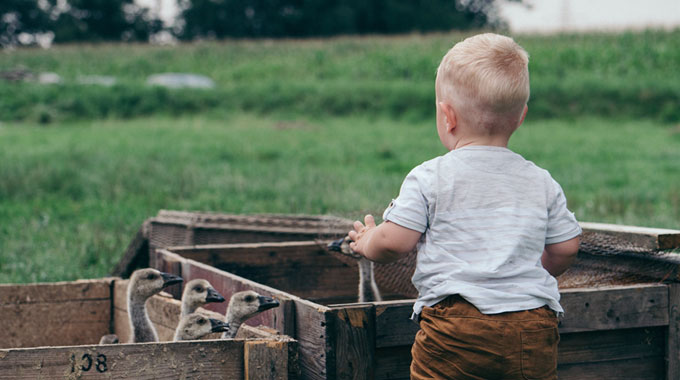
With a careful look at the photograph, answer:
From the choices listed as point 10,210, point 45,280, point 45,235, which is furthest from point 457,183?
point 10,210

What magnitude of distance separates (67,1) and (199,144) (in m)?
46.9

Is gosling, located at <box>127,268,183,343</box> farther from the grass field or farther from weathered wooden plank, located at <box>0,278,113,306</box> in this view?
the grass field

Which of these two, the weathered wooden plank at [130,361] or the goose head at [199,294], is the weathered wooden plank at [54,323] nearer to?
the goose head at [199,294]

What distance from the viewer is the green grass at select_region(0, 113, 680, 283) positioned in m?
7.60

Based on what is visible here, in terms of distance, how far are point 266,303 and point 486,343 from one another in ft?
3.31

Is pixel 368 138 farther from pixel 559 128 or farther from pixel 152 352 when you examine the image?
pixel 152 352

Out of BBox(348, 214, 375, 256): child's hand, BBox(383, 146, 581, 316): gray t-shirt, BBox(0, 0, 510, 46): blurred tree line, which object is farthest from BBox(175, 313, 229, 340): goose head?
BBox(0, 0, 510, 46): blurred tree line

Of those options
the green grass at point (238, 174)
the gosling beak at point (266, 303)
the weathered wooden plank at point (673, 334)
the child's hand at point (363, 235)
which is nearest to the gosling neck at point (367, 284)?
the green grass at point (238, 174)

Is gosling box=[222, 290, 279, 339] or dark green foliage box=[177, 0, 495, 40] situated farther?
dark green foliage box=[177, 0, 495, 40]

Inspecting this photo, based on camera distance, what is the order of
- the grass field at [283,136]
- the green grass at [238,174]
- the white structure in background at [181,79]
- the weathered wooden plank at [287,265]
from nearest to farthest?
the weathered wooden plank at [287,265] < the green grass at [238,174] < the grass field at [283,136] < the white structure in background at [181,79]

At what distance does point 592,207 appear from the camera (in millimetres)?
8828

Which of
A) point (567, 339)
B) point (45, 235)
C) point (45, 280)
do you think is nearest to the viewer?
point (567, 339)

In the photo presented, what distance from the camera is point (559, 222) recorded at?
2.59m

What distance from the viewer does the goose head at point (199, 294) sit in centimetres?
360
